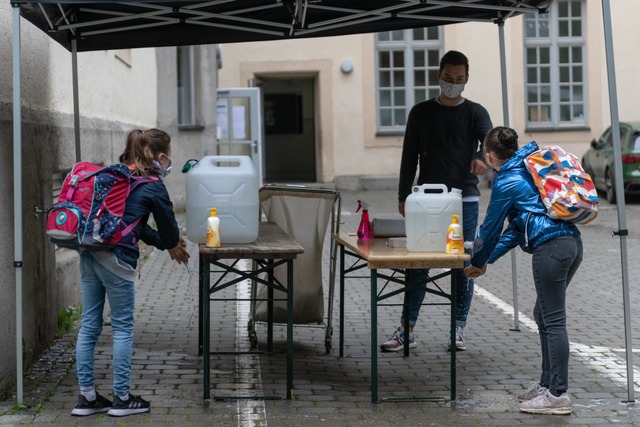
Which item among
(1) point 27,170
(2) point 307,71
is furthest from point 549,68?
(1) point 27,170

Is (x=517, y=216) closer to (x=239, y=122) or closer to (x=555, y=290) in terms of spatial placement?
(x=555, y=290)

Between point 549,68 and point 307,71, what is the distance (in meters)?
5.55

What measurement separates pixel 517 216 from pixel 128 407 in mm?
2415

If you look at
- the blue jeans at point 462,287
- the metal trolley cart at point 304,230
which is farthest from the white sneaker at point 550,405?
the metal trolley cart at point 304,230

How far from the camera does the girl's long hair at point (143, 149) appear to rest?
6.27 m

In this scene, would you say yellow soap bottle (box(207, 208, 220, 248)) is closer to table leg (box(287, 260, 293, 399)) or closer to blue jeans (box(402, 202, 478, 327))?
table leg (box(287, 260, 293, 399))

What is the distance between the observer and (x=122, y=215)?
6.09m

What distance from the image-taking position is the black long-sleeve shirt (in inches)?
309

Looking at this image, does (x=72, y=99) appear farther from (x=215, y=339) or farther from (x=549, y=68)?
(x=549, y=68)

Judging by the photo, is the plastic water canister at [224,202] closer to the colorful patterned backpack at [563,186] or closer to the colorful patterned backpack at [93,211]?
the colorful patterned backpack at [93,211]

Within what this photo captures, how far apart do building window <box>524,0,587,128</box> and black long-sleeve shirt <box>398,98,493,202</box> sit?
1810 cm

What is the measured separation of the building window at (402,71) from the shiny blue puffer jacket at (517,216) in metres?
19.3

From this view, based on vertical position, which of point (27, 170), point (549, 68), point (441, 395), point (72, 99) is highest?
point (549, 68)

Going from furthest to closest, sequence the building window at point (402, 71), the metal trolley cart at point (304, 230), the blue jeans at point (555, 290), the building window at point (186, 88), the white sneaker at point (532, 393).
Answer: the building window at point (402, 71) < the building window at point (186, 88) < the metal trolley cart at point (304, 230) < the white sneaker at point (532, 393) < the blue jeans at point (555, 290)
